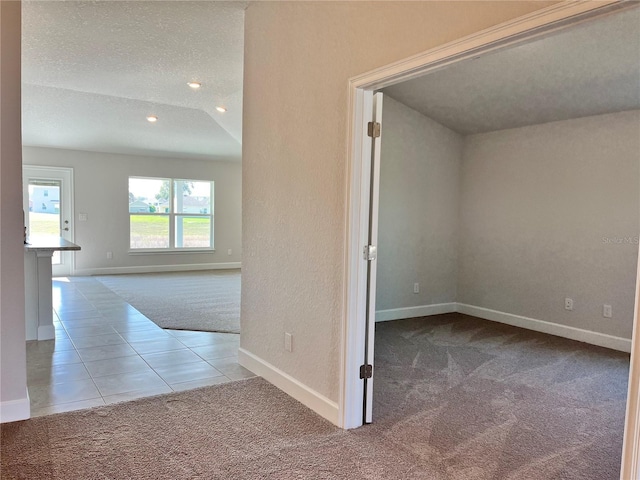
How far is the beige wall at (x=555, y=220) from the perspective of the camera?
4070mm

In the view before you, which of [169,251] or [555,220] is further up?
[555,220]

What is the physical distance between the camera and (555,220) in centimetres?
457

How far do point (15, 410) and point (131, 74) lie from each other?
11.3 ft

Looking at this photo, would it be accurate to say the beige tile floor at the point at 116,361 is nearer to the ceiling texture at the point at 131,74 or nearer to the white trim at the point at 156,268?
the ceiling texture at the point at 131,74

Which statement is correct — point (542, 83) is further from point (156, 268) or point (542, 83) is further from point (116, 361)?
point (156, 268)

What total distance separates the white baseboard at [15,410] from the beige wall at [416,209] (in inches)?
135

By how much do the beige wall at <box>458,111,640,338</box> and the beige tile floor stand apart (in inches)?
123

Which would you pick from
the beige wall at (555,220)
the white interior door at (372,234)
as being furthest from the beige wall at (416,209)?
the white interior door at (372,234)

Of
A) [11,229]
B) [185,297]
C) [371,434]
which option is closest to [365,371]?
[371,434]

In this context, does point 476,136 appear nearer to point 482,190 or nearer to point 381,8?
point 482,190

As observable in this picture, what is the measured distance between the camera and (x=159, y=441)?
2234 millimetres

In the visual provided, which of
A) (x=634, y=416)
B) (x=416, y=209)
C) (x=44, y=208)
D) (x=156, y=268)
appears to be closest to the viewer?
(x=634, y=416)

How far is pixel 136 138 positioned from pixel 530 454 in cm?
737

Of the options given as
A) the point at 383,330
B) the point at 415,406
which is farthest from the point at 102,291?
the point at 415,406
